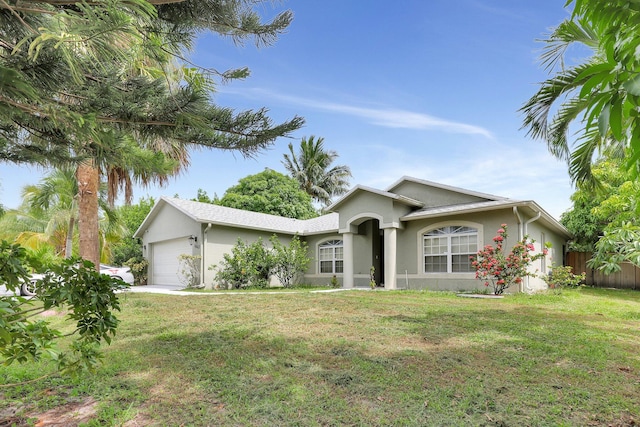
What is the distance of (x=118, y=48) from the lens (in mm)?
2586

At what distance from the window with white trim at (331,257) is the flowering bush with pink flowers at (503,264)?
6936mm

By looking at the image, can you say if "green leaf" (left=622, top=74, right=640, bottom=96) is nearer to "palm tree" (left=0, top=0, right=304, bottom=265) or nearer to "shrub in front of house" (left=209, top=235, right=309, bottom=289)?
"palm tree" (left=0, top=0, right=304, bottom=265)

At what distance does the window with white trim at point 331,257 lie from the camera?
17984 mm

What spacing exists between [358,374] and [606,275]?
19904 millimetres

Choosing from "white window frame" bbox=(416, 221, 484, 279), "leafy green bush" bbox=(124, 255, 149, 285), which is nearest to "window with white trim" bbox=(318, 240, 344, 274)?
"white window frame" bbox=(416, 221, 484, 279)

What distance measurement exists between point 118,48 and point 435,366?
466 cm

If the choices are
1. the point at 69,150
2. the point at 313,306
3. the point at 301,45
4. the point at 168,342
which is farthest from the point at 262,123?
the point at 301,45

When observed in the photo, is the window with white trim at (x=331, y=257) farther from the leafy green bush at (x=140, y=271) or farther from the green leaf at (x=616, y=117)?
the green leaf at (x=616, y=117)

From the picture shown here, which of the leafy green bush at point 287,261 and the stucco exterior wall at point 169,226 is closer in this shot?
the leafy green bush at point 287,261

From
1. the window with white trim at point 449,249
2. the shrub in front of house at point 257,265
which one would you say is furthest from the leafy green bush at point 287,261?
the window with white trim at point 449,249

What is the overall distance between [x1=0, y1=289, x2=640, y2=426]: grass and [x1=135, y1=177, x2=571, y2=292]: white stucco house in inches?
235

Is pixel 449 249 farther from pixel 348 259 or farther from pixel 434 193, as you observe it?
pixel 348 259

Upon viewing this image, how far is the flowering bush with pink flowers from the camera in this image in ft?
39.7

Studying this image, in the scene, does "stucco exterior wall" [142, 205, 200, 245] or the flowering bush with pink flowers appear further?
"stucco exterior wall" [142, 205, 200, 245]
